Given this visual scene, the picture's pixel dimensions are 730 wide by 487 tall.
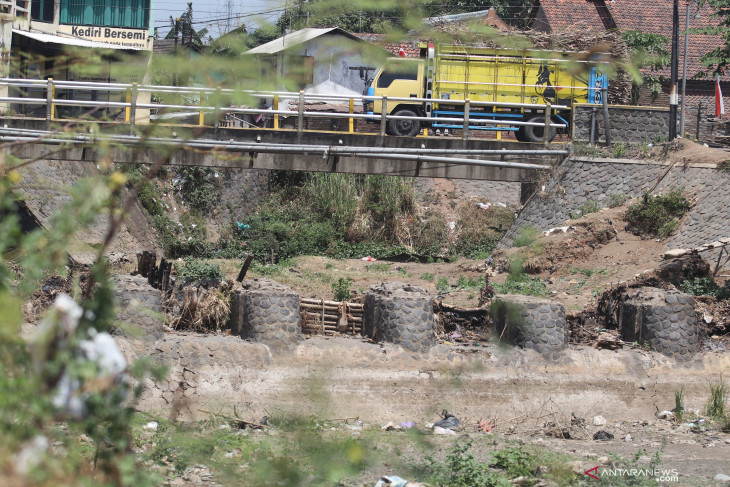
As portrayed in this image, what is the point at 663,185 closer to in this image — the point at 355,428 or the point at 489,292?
the point at 489,292

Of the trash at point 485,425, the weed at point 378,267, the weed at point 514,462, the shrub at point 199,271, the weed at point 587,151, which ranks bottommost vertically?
the trash at point 485,425

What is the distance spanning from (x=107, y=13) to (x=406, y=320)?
17.2 m

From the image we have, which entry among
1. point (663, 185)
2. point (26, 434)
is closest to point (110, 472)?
point (26, 434)

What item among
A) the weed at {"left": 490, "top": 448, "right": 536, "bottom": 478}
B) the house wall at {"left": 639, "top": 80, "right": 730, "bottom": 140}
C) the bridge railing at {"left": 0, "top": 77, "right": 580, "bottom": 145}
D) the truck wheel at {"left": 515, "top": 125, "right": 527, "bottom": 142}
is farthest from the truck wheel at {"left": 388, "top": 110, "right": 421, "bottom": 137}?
the house wall at {"left": 639, "top": 80, "right": 730, "bottom": 140}

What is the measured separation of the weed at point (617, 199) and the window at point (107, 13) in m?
13.9

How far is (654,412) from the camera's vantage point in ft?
31.2

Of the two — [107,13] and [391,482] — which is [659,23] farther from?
[391,482]

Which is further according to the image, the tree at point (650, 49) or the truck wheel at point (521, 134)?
the tree at point (650, 49)

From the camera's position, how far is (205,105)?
3.61m

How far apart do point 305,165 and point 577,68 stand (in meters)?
10.2

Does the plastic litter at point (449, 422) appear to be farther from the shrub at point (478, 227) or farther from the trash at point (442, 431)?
the shrub at point (478, 227)

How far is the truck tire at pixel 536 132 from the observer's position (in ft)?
57.1

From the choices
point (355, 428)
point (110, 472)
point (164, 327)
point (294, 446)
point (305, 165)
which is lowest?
point (355, 428)

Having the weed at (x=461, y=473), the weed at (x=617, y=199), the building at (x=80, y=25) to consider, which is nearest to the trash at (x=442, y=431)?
the weed at (x=461, y=473)
